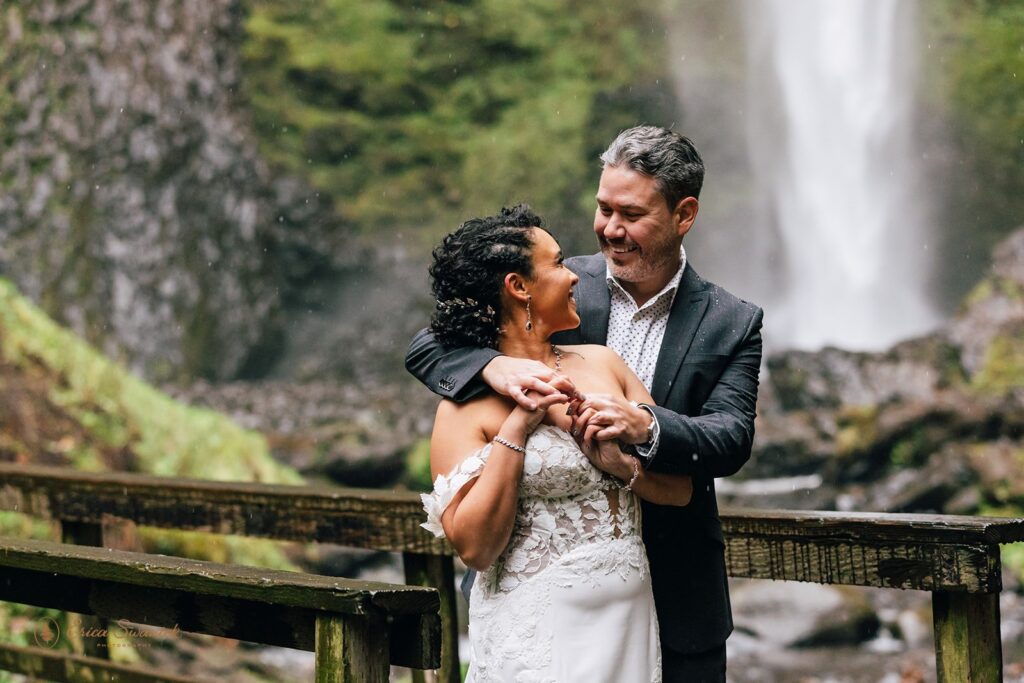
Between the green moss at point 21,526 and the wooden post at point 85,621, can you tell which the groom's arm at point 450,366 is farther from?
the green moss at point 21,526

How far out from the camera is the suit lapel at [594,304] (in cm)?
260

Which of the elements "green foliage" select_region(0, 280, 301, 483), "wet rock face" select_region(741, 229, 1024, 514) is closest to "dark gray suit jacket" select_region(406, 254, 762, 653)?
"green foliage" select_region(0, 280, 301, 483)

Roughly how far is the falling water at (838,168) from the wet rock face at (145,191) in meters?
5.82

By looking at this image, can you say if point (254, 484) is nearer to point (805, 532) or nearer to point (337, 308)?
point (805, 532)

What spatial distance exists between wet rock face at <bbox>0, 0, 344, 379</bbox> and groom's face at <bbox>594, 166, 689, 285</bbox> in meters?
11.1

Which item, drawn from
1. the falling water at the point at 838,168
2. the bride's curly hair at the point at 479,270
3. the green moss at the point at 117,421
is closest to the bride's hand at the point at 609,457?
the bride's curly hair at the point at 479,270

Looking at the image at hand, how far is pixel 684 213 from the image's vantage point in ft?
8.22

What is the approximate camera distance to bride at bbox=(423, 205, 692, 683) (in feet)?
7.09

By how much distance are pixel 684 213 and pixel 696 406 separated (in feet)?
1.43

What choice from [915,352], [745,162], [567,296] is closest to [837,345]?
[915,352]

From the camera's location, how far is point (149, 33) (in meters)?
13.1

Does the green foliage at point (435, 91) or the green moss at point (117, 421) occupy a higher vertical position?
the green foliage at point (435, 91)

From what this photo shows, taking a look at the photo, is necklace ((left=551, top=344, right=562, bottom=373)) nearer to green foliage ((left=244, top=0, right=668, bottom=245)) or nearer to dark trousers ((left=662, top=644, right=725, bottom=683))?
dark trousers ((left=662, top=644, right=725, bottom=683))

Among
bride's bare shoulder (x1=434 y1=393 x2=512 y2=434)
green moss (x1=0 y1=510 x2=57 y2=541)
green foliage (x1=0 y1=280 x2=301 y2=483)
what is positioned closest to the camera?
bride's bare shoulder (x1=434 y1=393 x2=512 y2=434)
